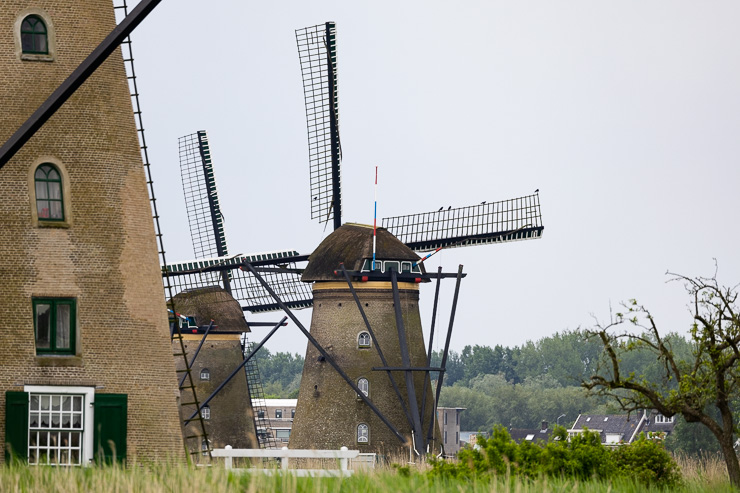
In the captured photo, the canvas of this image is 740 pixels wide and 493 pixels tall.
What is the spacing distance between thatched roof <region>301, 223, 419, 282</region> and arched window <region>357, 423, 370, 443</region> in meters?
4.22

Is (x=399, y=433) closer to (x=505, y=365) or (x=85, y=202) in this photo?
(x=85, y=202)

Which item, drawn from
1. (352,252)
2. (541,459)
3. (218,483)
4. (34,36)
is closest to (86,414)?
(34,36)

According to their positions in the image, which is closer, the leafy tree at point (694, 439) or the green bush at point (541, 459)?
the green bush at point (541, 459)

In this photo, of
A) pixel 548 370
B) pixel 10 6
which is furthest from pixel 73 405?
pixel 548 370

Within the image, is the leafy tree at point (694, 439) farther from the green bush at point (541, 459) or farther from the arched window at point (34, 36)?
the arched window at point (34, 36)

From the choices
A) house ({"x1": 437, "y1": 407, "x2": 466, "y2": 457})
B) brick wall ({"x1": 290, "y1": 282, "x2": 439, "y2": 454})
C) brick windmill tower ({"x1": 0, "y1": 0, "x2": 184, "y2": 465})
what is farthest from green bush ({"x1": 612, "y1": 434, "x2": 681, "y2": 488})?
house ({"x1": 437, "y1": 407, "x2": 466, "y2": 457})

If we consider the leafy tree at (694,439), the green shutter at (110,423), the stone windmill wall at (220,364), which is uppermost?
the stone windmill wall at (220,364)

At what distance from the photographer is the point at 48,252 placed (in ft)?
63.7

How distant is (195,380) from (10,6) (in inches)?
889

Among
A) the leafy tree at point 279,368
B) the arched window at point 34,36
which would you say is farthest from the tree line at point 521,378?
the arched window at point 34,36

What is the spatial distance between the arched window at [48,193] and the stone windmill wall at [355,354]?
600 inches

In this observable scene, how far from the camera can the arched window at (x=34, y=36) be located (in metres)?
19.9

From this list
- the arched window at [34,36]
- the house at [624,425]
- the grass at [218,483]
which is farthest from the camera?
the house at [624,425]

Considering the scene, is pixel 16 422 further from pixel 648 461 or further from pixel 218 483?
pixel 648 461
